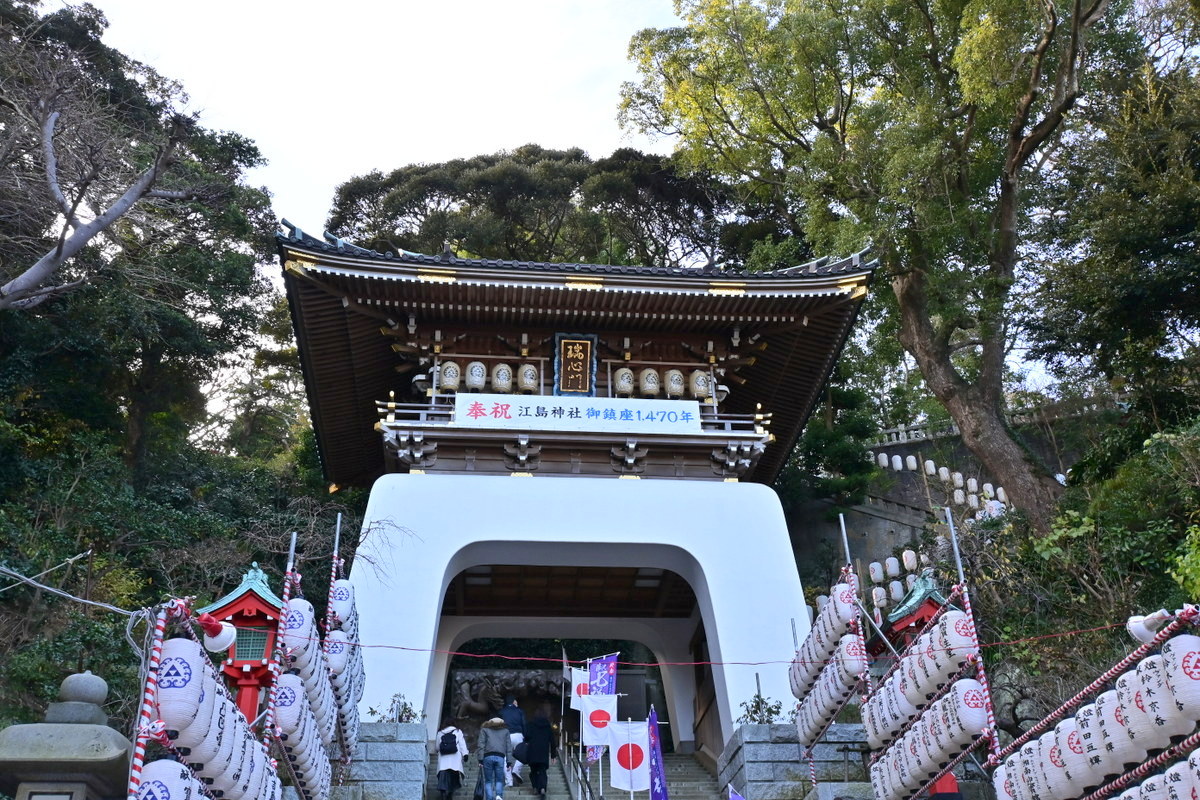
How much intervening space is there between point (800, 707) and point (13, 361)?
13974 millimetres

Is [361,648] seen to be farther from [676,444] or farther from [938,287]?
[938,287]

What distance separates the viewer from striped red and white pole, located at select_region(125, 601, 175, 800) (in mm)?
4738

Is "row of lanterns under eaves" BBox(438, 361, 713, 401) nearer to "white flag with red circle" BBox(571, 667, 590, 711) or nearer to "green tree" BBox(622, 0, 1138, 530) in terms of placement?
→ "white flag with red circle" BBox(571, 667, 590, 711)

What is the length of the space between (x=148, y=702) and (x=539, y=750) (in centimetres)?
603

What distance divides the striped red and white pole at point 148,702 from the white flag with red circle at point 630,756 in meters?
5.72

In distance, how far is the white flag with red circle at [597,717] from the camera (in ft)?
33.1

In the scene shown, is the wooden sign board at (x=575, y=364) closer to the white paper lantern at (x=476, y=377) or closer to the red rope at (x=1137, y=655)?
the white paper lantern at (x=476, y=377)

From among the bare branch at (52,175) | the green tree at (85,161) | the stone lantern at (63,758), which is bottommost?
the stone lantern at (63,758)

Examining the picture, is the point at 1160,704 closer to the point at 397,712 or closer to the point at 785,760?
the point at 785,760

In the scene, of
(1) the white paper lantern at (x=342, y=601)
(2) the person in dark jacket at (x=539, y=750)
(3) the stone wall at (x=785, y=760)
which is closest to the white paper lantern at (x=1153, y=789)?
(3) the stone wall at (x=785, y=760)

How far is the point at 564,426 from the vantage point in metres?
12.5

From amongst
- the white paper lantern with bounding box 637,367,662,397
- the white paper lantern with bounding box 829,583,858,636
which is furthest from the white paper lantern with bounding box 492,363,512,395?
the white paper lantern with bounding box 829,583,858,636

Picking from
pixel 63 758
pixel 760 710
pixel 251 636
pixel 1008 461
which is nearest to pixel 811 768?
pixel 760 710

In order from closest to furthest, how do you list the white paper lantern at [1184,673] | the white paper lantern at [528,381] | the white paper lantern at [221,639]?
the white paper lantern at [1184,673] → the white paper lantern at [221,639] → the white paper lantern at [528,381]
